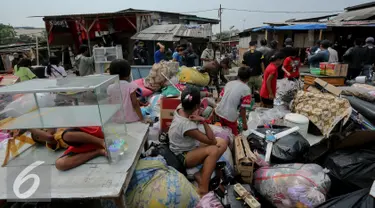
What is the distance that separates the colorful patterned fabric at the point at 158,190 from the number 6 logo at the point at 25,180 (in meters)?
0.70

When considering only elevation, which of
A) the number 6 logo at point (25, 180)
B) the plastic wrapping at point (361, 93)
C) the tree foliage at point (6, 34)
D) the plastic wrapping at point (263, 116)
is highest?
the tree foliage at point (6, 34)

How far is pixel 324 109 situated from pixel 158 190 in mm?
2763

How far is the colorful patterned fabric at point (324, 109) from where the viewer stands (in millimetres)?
3178

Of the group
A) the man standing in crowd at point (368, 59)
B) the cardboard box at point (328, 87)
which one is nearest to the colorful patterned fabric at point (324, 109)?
the cardboard box at point (328, 87)

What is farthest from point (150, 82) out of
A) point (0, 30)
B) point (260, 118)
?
point (0, 30)

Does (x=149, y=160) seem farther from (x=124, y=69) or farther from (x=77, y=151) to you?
(x=124, y=69)

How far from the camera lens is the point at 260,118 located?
3.95 metres

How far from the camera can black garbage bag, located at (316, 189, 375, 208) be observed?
5.15 feet

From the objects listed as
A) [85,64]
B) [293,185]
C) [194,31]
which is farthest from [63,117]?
[194,31]

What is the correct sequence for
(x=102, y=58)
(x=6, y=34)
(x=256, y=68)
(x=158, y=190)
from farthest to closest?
(x=6, y=34)
(x=102, y=58)
(x=256, y=68)
(x=158, y=190)

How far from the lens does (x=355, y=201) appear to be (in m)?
1.65

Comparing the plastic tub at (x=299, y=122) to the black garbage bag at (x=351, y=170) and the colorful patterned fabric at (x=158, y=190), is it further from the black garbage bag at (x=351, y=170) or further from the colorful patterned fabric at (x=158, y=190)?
the colorful patterned fabric at (x=158, y=190)

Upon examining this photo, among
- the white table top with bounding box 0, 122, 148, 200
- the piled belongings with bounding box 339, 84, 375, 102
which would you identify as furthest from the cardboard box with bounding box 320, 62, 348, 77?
the white table top with bounding box 0, 122, 148, 200

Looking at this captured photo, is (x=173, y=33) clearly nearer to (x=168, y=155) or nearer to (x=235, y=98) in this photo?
(x=235, y=98)
